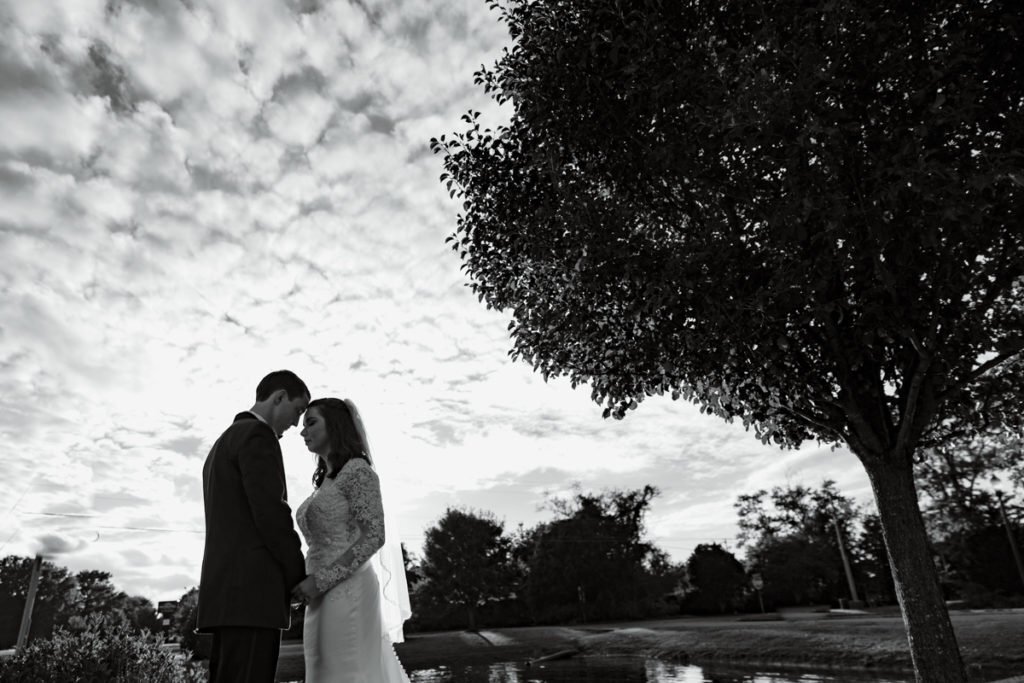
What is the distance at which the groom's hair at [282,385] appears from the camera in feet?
→ 15.9

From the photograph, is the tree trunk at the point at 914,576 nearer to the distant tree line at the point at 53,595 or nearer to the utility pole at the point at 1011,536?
the utility pole at the point at 1011,536

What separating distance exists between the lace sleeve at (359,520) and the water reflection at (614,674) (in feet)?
51.8

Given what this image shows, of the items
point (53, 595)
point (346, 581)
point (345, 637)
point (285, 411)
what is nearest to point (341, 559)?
point (346, 581)

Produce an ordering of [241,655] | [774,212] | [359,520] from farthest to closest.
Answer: [774,212]
[359,520]
[241,655]

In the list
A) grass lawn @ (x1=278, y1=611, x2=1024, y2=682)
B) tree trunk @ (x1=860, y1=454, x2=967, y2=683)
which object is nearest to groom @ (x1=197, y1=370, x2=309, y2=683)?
tree trunk @ (x1=860, y1=454, x2=967, y2=683)

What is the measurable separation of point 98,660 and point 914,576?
12.9 m

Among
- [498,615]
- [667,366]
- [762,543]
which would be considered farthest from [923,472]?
[667,366]

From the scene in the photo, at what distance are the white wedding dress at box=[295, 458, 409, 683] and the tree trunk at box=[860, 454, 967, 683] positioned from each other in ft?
23.2

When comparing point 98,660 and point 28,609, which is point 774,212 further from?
point 28,609

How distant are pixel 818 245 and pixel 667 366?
249cm

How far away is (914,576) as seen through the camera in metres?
8.72

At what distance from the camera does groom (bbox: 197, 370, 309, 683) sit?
4055 millimetres

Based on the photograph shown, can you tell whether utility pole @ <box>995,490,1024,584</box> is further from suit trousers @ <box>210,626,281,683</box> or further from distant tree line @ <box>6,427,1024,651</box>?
suit trousers @ <box>210,626,281,683</box>

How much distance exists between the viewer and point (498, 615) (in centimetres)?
6372
